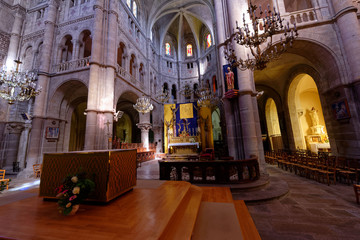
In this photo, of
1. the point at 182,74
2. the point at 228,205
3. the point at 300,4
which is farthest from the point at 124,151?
the point at 182,74

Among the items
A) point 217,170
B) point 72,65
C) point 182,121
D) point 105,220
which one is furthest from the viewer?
point 182,121

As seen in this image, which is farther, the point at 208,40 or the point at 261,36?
Answer: the point at 208,40

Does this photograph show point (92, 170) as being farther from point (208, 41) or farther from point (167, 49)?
point (167, 49)

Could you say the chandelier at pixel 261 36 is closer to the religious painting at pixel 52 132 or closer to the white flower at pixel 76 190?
the white flower at pixel 76 190

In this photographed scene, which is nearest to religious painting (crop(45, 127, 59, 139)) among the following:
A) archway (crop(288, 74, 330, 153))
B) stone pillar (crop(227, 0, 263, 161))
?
stone pillar (crop(227, 0, 263, 161))

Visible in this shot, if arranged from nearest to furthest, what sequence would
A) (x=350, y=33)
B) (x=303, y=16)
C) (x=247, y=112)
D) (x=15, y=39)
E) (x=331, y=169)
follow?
1. (x=331, y=169)
2. (x=350, y=33)
3. (x=247, y=112)
4. (x=303, y=16)
5. (x=15, y=39)

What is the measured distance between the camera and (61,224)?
1385 mm

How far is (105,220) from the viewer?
148 cm

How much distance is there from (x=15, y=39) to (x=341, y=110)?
2239 centimetres

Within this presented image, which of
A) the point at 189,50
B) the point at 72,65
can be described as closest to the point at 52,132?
the point at 72,65

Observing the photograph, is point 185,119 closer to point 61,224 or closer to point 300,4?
point 300,4

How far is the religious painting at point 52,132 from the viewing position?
9.62m

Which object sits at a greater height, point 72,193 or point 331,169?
→ point 72,193

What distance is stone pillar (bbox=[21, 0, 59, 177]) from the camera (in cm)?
911
